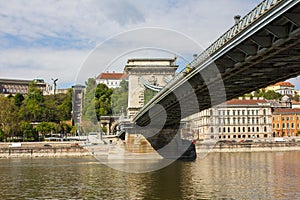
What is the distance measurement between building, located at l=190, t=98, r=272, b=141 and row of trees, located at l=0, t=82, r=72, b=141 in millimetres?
25786

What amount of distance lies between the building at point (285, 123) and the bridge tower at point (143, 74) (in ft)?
104

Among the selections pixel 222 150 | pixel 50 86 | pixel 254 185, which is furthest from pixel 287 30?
pixel 50 86

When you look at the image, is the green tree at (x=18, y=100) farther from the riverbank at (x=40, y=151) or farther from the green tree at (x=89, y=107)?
the riverbank at (x=40, y=151)

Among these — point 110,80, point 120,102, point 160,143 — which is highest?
point 110,80

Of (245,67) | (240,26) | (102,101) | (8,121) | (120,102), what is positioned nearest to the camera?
(240,26)

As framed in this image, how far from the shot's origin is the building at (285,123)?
7625cm

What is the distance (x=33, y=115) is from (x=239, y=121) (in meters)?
37.7

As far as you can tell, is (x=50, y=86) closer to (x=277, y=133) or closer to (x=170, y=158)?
(x=277, y=133)

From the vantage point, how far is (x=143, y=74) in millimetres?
52594

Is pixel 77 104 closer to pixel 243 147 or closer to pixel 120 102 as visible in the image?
pixel 120 102

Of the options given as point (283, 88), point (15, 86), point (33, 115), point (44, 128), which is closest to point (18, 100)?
point (33, 115)

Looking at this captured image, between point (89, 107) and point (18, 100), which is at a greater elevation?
point (18, 100)

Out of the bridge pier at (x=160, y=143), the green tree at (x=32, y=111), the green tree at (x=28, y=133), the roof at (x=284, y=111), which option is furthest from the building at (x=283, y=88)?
the bridge pier at (x=160, y=143)

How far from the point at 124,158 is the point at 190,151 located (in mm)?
6902
